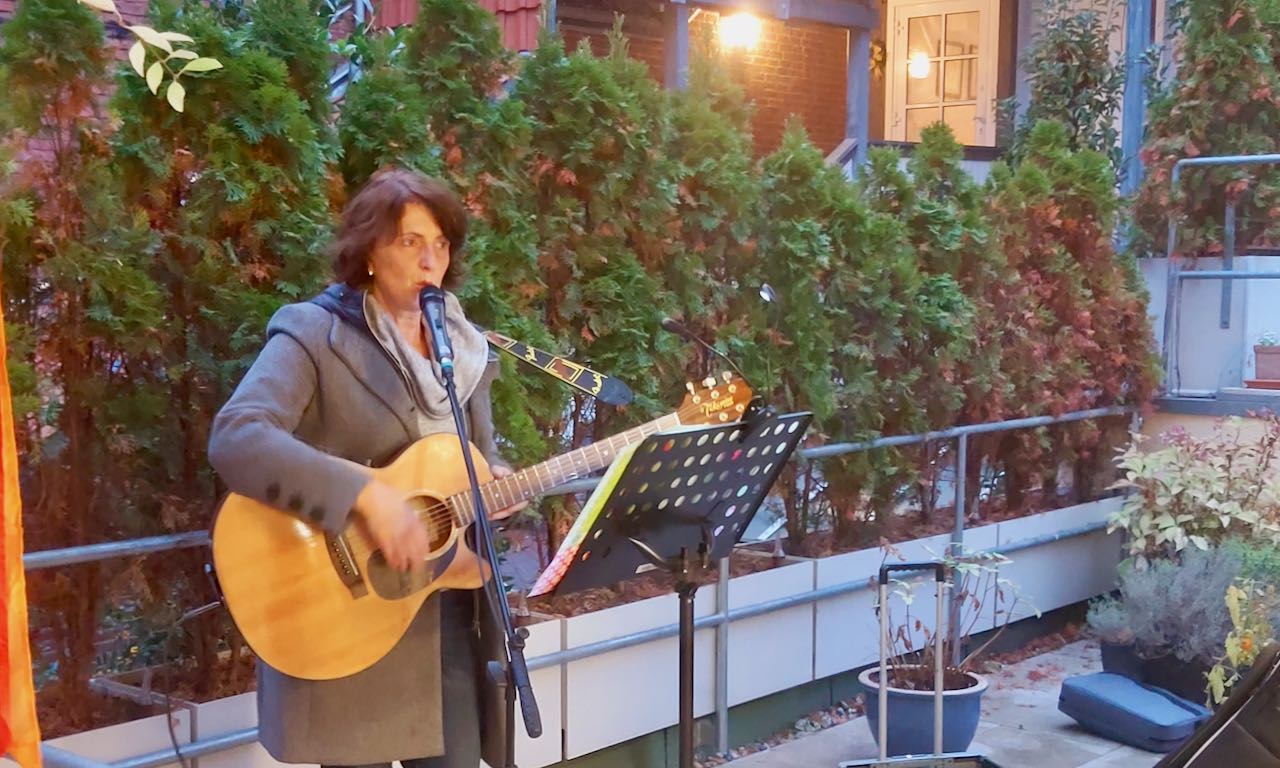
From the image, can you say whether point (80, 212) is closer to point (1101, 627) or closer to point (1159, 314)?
point (1101, 627)

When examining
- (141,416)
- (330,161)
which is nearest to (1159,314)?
(330,161)

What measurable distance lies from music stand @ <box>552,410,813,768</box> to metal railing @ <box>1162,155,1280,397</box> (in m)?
5.03

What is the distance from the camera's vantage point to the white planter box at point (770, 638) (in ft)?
16.3

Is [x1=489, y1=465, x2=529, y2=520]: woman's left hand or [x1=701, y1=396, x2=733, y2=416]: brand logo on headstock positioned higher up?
[x1=701, y1=396, x2=733, y2=416]: brand logo on headstock

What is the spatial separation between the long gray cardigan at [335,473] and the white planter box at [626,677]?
1.71m

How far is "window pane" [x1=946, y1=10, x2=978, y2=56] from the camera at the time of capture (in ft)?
42.4

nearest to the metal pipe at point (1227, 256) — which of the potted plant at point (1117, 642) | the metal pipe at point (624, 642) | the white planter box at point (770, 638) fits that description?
the metal pipe at point (624, 642)

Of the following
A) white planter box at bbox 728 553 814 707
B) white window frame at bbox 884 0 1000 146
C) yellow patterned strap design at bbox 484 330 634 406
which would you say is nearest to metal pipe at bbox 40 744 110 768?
yellow patterned strap design at bbox 484 330 634 406

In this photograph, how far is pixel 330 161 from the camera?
12.5ft

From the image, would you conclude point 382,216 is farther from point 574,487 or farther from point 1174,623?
point 1174,623

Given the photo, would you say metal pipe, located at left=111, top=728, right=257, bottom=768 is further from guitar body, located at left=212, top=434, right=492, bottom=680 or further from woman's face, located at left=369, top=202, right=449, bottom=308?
woman's face, located at left=369, top=202, right=449, bottom=308

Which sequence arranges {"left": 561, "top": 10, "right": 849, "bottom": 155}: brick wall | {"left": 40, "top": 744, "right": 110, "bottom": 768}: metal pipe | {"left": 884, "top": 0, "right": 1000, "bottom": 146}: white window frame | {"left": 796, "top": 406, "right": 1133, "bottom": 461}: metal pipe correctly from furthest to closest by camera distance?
1. {"left": 884, "top": 0, "right": 1000, "bottom": 146}: white window frame
2. {"left": 561, "top": 10, "right": 849, "bottom": 155}: brick wall
3. {"left": 796, "top": 406, "right": 1133, "bottom": 461}: metal pipe
4. {"left": 40, "top": 744, "right": 110, "bottom": 768}: metal pipe

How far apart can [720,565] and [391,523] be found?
2.43 meters

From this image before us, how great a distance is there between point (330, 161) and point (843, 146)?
651 centimetres
